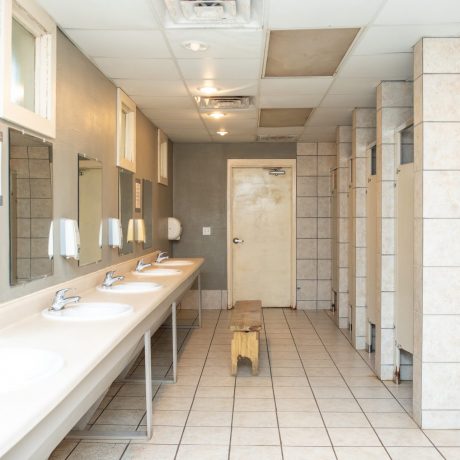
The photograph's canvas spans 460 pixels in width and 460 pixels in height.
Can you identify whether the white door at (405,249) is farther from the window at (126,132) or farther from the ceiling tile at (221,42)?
the window at (126,132)

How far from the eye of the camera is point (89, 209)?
3.38 m

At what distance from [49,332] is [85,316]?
24 cm

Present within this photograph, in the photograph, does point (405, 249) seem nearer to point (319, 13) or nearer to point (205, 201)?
point (319, 13)

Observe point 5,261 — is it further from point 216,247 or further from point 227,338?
point 216,247

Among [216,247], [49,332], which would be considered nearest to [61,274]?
[49,332]

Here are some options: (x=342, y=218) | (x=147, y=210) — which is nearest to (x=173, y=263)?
(x=147, y=210)

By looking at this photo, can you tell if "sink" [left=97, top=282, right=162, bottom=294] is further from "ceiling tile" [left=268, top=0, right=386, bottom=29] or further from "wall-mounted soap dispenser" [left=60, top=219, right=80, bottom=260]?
"ceiling tile" [left=268, top=0, right=386, bottom=29]

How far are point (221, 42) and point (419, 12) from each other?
3.69 feet

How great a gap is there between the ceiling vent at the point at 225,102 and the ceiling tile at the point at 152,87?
286 mm

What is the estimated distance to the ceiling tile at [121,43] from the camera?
292 centimetres

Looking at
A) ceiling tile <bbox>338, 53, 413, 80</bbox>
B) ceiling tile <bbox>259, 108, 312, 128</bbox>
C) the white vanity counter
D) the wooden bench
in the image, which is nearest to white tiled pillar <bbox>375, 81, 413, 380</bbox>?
ceiling tile <bbox>338, 53, 413, 80</bbox>

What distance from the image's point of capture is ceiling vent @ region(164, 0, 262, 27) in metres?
2.52

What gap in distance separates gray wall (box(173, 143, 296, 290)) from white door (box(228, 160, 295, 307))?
165mm

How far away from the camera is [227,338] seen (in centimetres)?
532
